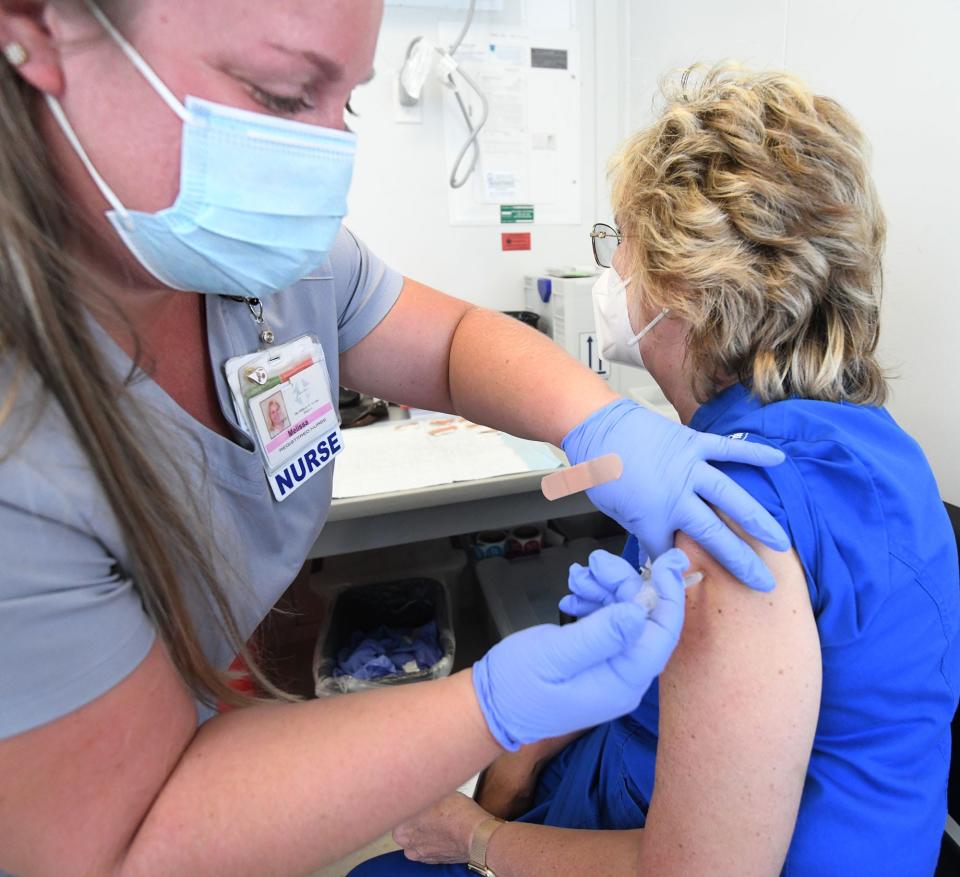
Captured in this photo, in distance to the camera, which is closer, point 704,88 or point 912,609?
point 912,609

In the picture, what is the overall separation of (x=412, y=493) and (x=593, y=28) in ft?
5.54

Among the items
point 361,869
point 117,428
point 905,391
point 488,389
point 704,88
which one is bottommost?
point 361,869

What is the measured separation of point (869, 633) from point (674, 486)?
0.84ft

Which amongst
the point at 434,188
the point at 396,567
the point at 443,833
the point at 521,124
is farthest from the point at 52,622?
the point at 521,124

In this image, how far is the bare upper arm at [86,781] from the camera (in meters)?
0.43

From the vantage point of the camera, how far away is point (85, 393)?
49 cm

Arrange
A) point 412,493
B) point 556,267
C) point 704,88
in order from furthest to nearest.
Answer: point 556,267, point 412,493, point 704,88

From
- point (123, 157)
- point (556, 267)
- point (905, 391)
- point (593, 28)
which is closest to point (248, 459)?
point (123, 157)

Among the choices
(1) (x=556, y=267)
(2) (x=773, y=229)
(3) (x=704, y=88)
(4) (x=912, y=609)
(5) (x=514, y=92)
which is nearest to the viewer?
(4) (x=912, y=609)

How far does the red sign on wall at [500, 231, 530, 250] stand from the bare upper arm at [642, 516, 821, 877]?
65.2 inches

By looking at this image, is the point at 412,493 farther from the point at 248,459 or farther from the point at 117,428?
the point at 117,428

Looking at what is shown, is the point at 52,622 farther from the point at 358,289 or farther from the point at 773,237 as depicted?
the point at 773,237

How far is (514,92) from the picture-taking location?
192cm

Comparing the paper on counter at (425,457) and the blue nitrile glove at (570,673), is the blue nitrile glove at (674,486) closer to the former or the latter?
the blue nitrile glove at (570,673)
